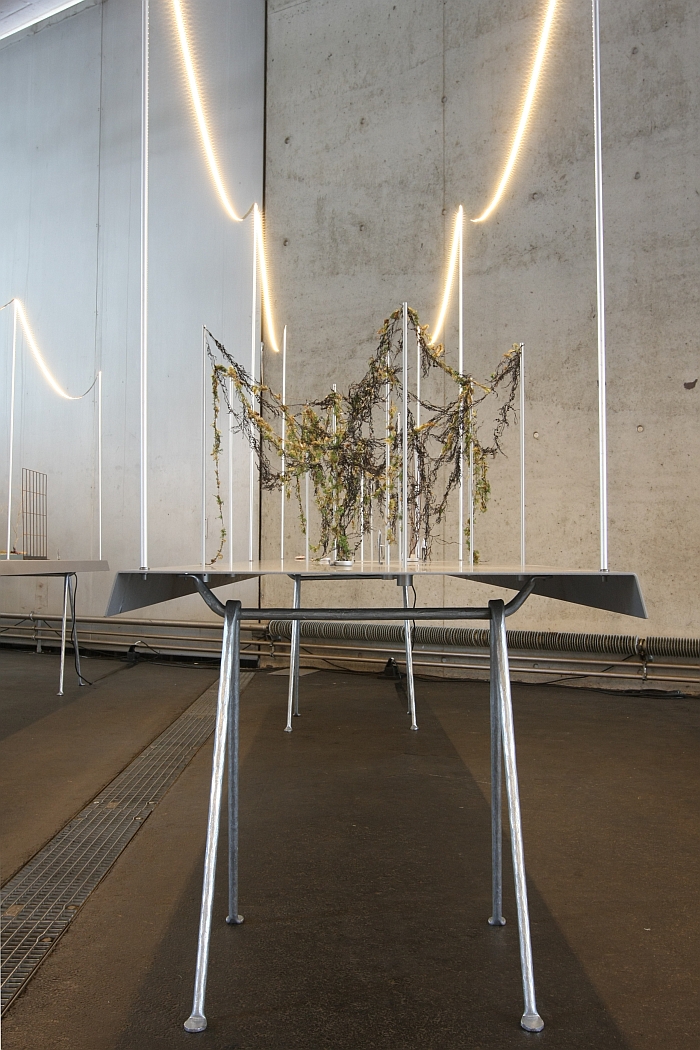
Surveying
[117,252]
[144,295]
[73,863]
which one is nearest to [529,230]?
[117,252]

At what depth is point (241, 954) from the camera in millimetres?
1474

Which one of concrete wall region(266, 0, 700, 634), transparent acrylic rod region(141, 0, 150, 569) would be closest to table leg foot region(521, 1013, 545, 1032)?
transparent acrylic rod region(141, 0, 150, 569)

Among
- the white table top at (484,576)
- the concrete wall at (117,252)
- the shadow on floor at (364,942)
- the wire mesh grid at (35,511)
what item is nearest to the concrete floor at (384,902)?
the shadow on floor at (364,942)

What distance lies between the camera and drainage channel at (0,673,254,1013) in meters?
1.49

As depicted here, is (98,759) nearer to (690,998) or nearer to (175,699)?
(175,699)

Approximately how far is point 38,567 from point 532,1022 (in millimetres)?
2673

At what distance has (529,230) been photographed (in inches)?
190

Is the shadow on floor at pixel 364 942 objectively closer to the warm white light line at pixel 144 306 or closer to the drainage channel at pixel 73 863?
the drainage channel at pixel 73 863

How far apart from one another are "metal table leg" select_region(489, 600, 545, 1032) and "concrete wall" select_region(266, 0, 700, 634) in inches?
130

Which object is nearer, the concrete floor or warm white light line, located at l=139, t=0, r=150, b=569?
the concrete floor

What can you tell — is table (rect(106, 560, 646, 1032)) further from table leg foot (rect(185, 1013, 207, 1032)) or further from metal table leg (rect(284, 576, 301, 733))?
metal table leg (rect(284, 576, 301, 733))

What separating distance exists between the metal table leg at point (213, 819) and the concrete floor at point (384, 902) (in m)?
0.05

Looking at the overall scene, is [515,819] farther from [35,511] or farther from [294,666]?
[35,511]

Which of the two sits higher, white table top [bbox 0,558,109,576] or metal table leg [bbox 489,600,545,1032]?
white table top [bbox 0,558,109,576]
